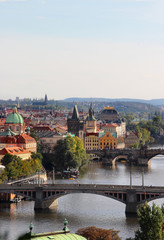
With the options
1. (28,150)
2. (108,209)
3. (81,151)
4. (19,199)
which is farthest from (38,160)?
(108,209)

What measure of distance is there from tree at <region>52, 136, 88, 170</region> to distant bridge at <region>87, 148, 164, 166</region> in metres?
11.5

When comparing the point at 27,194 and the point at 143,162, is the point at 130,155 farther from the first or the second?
the point at 27,194

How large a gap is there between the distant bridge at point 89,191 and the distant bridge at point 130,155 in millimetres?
54546

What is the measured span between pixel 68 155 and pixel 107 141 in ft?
132

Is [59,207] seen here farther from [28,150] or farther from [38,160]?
[28,150]

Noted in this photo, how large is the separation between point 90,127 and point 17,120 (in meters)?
41.4

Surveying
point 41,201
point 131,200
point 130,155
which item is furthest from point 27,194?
point 130,155

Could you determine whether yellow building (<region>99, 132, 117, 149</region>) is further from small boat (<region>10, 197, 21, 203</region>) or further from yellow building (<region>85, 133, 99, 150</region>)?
small boat (<region>10, 197, 21, 203</region>)

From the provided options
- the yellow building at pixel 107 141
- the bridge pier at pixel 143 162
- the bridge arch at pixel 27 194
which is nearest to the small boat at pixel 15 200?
the bridge arch at pixel 27 194

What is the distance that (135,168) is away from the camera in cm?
11600

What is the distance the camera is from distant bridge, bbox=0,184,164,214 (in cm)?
6569

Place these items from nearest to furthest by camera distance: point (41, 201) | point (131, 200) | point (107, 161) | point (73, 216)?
point (73, 216) < point (131, 200) < point (41, 201) < point (107, 161)

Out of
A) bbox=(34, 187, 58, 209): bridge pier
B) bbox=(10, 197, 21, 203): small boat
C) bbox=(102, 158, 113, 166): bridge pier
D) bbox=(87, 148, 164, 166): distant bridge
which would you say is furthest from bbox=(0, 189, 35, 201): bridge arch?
bbox=(87, 148, 164, 166): distant bridge

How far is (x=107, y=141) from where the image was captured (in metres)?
148
